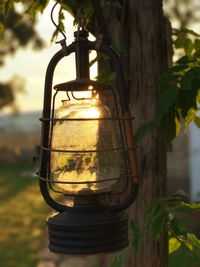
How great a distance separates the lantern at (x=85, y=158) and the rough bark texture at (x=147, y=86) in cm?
57

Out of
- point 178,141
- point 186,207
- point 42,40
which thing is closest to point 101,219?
point 186,207

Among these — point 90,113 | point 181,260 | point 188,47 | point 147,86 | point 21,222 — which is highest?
point 188,47

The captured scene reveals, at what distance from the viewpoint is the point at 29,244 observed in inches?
312

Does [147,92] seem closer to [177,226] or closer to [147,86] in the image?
[147,86]

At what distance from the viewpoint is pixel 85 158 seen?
6.12 ft

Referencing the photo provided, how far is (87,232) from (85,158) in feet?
0.74

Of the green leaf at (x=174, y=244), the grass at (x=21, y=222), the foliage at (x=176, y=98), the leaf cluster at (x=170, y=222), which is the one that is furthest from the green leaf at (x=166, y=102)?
the grass at (x=21, y=222)

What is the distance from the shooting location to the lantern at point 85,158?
180 cm

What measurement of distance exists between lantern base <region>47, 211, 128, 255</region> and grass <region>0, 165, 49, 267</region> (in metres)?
5.01

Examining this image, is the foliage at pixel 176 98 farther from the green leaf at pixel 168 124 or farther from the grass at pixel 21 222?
the grass at pixel 21 222

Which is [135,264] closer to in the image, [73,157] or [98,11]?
[73,157]

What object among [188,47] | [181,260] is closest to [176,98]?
[188,47]

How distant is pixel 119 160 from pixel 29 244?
6235 mm

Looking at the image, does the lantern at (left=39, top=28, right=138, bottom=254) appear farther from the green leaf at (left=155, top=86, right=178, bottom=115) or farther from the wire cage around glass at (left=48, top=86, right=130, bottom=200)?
the green leaf at (left=155, top=86, right=178, bottom=115)
